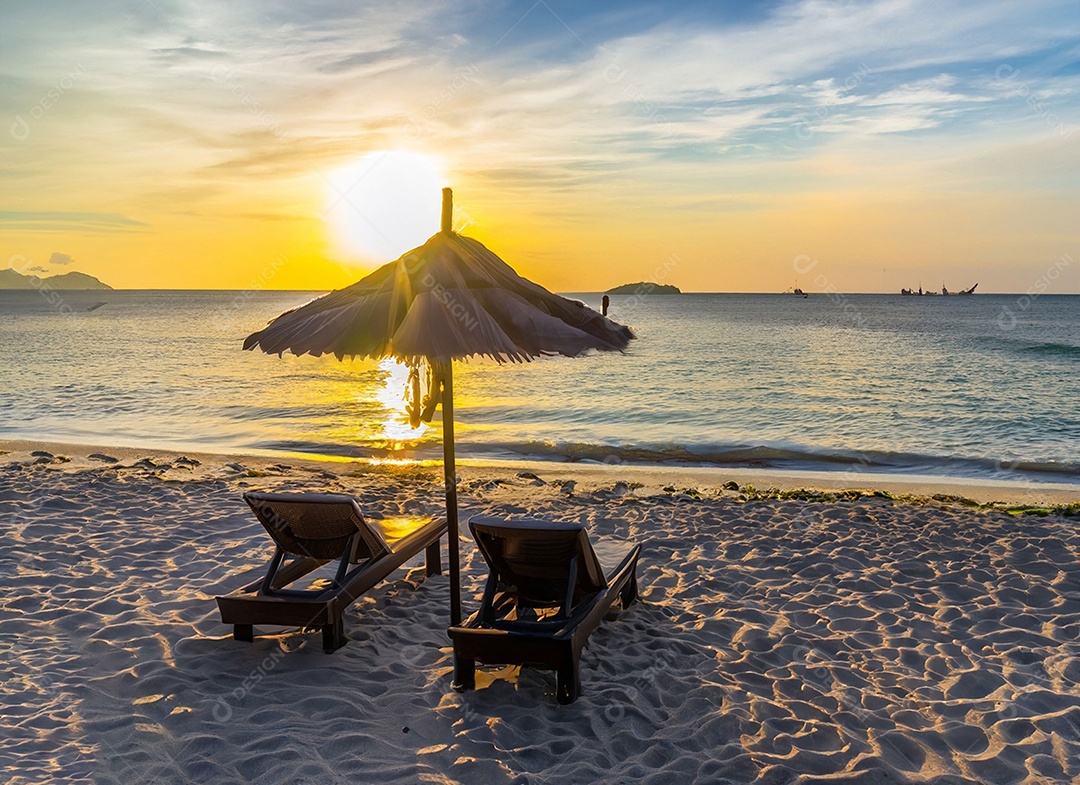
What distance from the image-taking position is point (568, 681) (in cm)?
449

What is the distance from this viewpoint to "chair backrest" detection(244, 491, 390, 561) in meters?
5.20

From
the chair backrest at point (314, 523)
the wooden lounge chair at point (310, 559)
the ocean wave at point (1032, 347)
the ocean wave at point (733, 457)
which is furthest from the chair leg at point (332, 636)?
the ocean wave at point (1032, 347)

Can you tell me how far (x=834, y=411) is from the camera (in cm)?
2200

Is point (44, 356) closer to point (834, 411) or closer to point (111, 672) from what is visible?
point (834, 411)

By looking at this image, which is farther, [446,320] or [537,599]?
[537,599]

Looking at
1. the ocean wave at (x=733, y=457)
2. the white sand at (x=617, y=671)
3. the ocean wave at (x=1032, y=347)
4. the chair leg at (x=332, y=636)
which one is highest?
the ocean wave at (x=1032, y=347)

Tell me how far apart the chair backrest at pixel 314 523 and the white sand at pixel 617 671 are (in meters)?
0.64

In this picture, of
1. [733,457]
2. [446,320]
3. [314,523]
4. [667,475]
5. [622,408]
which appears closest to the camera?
[446,320]

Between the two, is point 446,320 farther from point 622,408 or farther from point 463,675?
point 622,408

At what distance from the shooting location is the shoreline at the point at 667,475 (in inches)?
462

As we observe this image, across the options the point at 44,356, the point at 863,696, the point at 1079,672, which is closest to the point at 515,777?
the point at 863,696

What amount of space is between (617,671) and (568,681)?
1.86 feet

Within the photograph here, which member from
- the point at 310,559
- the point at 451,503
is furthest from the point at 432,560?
the point at 451,503

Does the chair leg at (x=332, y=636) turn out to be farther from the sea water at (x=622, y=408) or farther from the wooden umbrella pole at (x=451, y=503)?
the sea water at (x=622, y=408)
